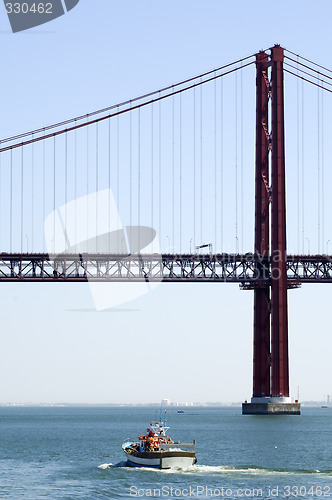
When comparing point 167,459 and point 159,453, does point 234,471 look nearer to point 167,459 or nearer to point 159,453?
point 167,459

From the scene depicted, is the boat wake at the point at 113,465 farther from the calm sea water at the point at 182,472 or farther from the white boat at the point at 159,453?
the white boat at the point at 159,453

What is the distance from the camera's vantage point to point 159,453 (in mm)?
62062

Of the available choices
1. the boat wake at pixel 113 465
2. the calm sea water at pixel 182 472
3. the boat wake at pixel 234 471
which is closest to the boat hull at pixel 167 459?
the boat wake at pixel 234 471

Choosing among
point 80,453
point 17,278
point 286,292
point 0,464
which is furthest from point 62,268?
point 0,464

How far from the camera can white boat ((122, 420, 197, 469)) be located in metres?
61.8

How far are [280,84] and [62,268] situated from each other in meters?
29.2

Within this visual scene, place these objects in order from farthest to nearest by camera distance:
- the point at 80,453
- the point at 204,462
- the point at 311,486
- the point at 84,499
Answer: the point at 80,453 → the point at 204,462 → the point at 311,486 → the point at 84,499

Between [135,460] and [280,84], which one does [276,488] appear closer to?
[135,460]

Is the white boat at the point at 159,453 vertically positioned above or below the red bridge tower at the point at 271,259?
below

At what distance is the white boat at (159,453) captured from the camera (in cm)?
6185

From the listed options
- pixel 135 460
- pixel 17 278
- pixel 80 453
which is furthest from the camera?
pixel 17 278

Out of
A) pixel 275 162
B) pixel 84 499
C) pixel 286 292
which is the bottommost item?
pixel 84 499

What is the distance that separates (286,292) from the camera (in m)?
120

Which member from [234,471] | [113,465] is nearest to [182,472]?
[234,471]
